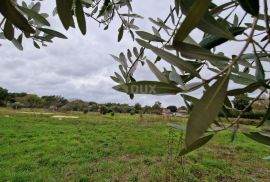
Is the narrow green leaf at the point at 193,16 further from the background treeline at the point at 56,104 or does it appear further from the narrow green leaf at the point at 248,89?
the background treeline at the point at 56,104

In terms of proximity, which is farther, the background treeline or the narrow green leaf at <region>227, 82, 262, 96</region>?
the background treeline

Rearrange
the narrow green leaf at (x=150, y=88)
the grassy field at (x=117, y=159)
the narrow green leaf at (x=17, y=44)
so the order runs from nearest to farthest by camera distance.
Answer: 1. the narrow green leaf at (x=150, y=88)
2. the narrow green leaf at (x=17, y=44)
3. the grassy field at (x=117, y=159)

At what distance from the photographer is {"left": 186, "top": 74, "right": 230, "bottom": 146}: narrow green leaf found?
0.31 metres

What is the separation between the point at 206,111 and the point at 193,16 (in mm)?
87

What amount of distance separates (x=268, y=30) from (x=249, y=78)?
1.00ft

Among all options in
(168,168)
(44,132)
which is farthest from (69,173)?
(44,132)

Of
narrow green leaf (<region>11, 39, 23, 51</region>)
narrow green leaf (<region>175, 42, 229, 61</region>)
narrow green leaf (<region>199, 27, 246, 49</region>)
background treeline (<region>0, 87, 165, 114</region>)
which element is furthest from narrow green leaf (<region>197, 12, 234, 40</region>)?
background treeline (<region>0, 87, 165, 114</region>)

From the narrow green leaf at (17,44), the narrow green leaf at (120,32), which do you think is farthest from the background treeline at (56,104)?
the narrow green leaf at (17,44)

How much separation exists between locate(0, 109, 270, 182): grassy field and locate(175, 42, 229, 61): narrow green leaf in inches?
190

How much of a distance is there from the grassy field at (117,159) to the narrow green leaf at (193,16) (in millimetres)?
4902

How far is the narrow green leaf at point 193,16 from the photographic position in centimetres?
32

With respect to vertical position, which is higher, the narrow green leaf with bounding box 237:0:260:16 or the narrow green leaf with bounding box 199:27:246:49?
the narrow green leaf with bounding box 199:27:246:49

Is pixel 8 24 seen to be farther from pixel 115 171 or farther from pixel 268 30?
pixel 115 171

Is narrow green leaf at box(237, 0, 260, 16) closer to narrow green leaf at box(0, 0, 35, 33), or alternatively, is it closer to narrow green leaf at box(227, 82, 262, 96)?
narrow green leaf at box(227, 82, 262, 96)
